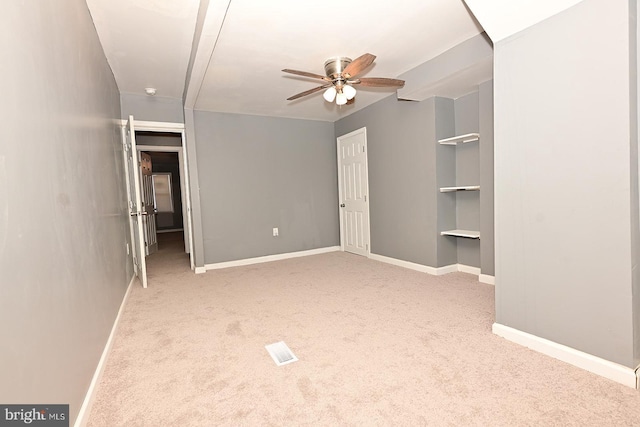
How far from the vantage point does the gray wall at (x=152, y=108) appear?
4.29m

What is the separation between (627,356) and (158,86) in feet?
16.1

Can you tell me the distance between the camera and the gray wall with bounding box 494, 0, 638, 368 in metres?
1.73

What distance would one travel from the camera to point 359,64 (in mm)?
2725

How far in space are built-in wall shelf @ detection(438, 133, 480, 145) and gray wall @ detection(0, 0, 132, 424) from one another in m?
3.59

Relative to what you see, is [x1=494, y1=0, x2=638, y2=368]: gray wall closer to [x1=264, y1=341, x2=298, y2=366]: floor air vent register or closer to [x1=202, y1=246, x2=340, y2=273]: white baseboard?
[x1=264, y1=341, x2=298, y2=366]: floor air vent register

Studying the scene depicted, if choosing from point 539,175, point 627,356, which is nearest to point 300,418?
point 627,356

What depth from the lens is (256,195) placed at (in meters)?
5.21

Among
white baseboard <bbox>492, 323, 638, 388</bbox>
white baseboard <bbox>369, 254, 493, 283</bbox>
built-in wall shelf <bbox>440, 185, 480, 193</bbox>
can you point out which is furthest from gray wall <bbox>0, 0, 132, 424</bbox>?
built-in wall shelf <bbox>440, 185, 480, 193</bbox>

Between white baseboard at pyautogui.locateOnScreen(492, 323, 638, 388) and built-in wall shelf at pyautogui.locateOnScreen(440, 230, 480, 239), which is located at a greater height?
built-in wall shelf at pyautogui.locateOnScreen(440, 230, 480, 239)

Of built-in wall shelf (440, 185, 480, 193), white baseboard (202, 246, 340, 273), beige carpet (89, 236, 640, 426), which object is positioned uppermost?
built-in wall shelf (440, 185, 480, 193)

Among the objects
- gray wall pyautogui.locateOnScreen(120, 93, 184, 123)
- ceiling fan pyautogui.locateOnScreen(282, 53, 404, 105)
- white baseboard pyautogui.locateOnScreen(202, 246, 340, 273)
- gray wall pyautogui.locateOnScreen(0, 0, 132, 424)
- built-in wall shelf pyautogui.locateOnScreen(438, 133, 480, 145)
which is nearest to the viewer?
gray wall pyautogui.locateOnScreen(0, 0, 132, 424)

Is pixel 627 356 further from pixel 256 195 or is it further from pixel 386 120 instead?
pixel 256 195

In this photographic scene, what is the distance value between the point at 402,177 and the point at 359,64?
210 centimetres

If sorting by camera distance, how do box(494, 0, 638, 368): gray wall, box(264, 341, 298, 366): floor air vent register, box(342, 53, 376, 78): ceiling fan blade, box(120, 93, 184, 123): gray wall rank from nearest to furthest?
1. box(494, 0, 638, 368): gray wall
2. box(264, 341, 298, 366): floor air vent register
3. box(342, 53, 376, 78): ceiling fan blade
4. box(120, 93, 184, 123): gray wall
